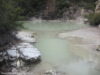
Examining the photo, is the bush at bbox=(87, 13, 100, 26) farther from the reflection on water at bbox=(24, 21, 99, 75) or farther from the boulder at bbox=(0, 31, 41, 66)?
the boulder at bbox=(0, 31, 41, 66)

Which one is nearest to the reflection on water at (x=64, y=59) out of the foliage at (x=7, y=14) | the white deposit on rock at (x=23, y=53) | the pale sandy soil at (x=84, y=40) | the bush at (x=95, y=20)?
the pale sandy soil at (x=84, y=40)

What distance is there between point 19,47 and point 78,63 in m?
3.72

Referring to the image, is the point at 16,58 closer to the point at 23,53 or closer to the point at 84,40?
the point at 23,53

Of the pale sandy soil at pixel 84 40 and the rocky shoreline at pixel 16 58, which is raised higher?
the rocky shoreline at pixel 16 58

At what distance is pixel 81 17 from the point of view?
3058cm

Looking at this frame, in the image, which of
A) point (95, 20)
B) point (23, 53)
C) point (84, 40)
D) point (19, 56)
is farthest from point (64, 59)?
point (95, 20)

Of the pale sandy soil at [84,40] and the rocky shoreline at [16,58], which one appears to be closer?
the rocky shoreline at [16,58]

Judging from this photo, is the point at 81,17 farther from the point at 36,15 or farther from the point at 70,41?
the point at 70,41

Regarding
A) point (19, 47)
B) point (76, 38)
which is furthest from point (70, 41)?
point (19, 47)

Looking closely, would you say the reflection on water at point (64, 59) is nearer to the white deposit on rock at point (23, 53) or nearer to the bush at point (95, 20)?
the white deposit on rock at point (23, 53)

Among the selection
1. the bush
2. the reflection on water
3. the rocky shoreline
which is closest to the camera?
the reflection on water

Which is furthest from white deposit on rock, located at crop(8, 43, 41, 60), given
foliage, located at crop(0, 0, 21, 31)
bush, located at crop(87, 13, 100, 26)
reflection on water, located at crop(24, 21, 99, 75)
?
bush, located at crop(87, 13, 100, 26)

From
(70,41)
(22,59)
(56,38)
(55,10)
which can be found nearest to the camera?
(22,59)

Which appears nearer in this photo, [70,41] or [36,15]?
[70,41]
